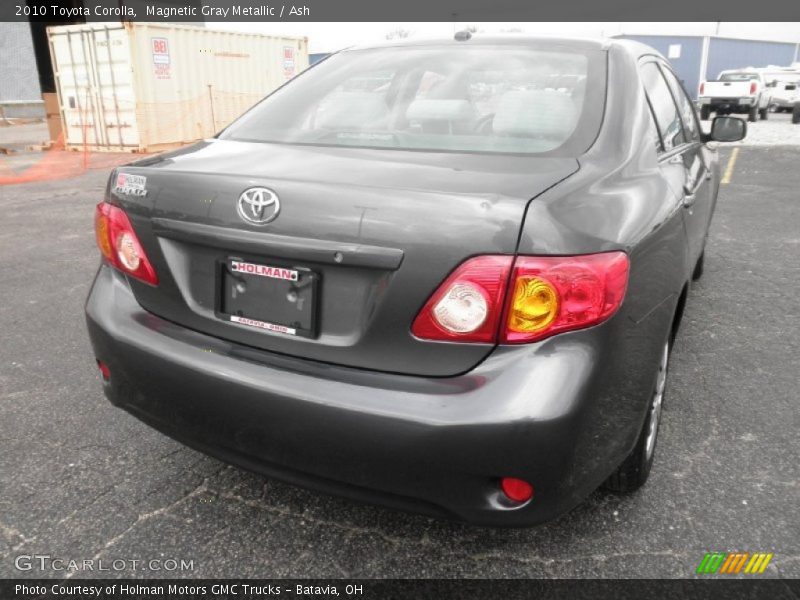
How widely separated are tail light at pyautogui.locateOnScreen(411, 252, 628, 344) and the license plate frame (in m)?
0.30

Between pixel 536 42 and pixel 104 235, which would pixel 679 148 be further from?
pixel 104 235

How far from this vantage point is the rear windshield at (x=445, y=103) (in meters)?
2.09

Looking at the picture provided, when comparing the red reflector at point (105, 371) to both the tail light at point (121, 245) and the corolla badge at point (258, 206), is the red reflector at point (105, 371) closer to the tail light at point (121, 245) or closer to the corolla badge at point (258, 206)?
the tail light at point (121, 245)

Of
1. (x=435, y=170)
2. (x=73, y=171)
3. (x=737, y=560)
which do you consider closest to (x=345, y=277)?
(x=435, y=170)

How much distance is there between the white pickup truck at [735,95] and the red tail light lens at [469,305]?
24.8 metres

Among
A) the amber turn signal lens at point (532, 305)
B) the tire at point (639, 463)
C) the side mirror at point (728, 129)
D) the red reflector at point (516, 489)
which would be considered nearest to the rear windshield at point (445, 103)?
the amber turn signal lens at point (532, 305)

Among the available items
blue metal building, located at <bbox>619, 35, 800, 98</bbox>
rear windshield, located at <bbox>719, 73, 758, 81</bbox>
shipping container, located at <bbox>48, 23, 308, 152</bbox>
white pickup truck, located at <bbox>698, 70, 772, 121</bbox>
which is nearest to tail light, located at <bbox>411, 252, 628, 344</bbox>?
shipping container, located at <bbox>48, 23, 308, 152</bbox>

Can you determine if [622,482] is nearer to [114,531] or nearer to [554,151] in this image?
[554,151]

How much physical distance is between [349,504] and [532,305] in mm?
1066

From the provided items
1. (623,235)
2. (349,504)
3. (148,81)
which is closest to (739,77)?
(148,81)

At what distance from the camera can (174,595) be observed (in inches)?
74.2

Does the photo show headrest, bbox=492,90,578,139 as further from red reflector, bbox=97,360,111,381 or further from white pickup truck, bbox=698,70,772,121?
white pickup truck, bbox=698,70,772,121

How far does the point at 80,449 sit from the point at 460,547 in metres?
1.58

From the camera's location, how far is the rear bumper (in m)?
1.54
